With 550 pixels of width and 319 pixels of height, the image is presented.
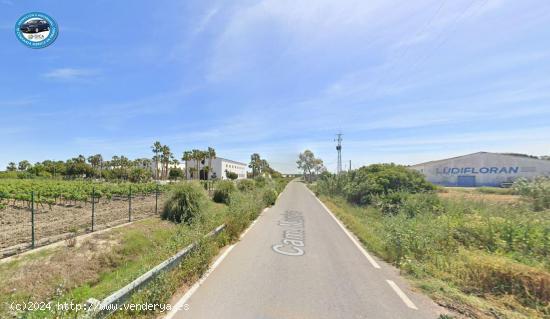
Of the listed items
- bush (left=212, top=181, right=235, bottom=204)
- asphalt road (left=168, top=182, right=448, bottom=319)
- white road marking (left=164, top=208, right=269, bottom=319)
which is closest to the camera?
white road marking (left=164, top=208, right=269, bottom=319)

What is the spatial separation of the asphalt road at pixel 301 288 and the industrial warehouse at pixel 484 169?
5069cm

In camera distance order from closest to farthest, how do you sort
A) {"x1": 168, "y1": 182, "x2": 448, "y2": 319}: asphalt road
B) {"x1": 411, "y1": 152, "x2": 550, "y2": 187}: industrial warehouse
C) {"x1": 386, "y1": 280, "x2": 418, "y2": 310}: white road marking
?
{"x1": 168, "y1": 182, "x2": 448, "y2": 319}: asphalt road → {"x1": 386, "y1": 280, "x2": 418, "y2": 310}: white road marking → {"x1": 411, "y1": 152, "x2": 550, "y2": 187}: industrial warehouse

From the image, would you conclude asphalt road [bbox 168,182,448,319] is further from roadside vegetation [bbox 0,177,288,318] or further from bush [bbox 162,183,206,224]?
bush [bbox 162,183,206,224]

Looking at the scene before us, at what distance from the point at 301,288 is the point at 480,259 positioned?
14.3 feet

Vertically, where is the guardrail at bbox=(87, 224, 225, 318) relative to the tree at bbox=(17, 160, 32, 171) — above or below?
below

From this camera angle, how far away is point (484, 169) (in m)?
47.8

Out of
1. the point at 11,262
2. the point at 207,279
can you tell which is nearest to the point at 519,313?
the point at 207,279

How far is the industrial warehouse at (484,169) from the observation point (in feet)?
145

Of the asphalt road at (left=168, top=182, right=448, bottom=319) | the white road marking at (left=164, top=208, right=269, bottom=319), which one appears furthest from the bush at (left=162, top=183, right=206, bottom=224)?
the white road marking at (left=164, top=208, right=269, bottom=319)

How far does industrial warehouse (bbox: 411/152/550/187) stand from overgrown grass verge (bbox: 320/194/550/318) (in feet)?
154

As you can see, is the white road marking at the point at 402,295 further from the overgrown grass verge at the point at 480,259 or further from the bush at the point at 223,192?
the bush at the point at 223,192

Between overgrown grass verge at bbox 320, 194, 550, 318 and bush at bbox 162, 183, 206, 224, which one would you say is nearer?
overgrown grass verge at bbox 320, 194, 550, 318

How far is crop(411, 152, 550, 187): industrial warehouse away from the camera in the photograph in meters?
44.2

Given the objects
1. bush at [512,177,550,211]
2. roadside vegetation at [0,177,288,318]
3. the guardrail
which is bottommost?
roadside vegetation at [0,177,288,318]
